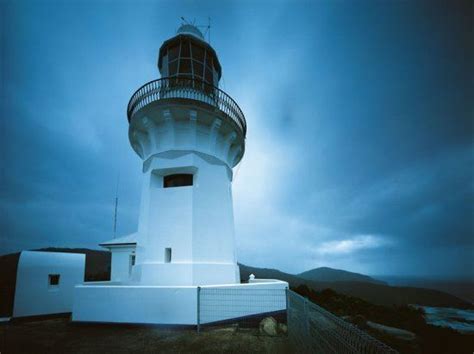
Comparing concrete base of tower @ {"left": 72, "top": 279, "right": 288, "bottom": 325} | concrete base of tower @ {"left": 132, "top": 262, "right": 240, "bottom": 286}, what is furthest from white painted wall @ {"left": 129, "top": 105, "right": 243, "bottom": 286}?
concrete base of tower @ {"left": 72, "top": 279, "right": 288, "bottom": 325}

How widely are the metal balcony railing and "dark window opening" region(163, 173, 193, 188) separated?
9.25 ft

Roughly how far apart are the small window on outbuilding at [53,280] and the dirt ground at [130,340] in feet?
5.03

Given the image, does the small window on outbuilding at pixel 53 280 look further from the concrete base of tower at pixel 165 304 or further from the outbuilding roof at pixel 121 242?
the outbuilding roof at pixel 121 242

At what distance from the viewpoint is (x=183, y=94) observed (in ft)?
27.7

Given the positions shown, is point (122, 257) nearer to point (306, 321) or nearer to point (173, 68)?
point (173, 68)

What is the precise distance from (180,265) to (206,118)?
17.4ft

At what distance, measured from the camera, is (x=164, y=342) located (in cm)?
518

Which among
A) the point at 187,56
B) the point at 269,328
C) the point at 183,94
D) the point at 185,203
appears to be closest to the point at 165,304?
the point at 269,328

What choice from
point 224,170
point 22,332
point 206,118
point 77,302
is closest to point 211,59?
point 206,118

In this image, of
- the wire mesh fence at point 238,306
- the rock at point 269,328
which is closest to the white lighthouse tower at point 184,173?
the wire mesh fence at point 238,306

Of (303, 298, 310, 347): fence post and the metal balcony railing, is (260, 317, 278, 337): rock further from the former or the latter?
the metal balcony railing

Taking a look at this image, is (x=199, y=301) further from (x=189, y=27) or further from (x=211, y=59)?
(x=189, y=27)

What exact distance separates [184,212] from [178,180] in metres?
1.59

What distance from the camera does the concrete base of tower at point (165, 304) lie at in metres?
6.11
